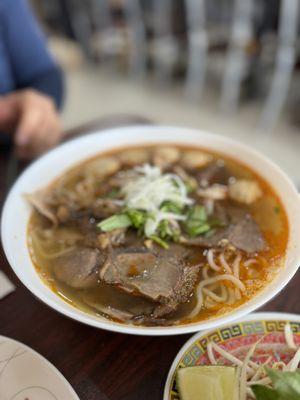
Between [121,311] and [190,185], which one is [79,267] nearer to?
[121,311]

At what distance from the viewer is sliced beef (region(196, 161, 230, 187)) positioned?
1.31 metres

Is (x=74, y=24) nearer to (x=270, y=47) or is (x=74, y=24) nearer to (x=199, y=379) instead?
(x=270, y=47)

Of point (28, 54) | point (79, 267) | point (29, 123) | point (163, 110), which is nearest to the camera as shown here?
point (79, 267)

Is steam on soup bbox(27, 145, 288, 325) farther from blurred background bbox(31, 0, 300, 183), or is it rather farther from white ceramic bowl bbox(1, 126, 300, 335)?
blurred background bbox(31, 0, 300, 183)

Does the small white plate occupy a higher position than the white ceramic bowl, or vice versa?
the white ceramic bowl

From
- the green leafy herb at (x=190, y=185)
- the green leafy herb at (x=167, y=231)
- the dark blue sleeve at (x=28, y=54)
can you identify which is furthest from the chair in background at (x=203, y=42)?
the green leafy herb at (x=167, y=231)

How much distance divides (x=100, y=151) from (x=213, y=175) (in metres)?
0.39

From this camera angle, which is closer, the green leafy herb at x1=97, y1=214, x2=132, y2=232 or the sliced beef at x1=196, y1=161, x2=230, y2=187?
the green leafy herb at x1=97, y1=214, x2=132, y2=232

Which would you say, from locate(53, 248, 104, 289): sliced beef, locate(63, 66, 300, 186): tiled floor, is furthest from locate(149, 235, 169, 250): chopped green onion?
locate(63, 66, 300, 186): tiled floor

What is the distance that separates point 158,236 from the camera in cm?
107

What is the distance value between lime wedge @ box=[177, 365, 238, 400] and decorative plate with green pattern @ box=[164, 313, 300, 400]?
31 mm

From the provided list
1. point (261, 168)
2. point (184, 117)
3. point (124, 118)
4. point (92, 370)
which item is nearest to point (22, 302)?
point (92, 370)

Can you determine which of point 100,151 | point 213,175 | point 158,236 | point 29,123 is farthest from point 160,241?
point 29,123

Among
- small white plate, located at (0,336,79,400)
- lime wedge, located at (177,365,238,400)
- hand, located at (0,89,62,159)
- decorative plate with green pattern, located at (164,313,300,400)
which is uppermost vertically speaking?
hand, located at (0,89,62,159)
